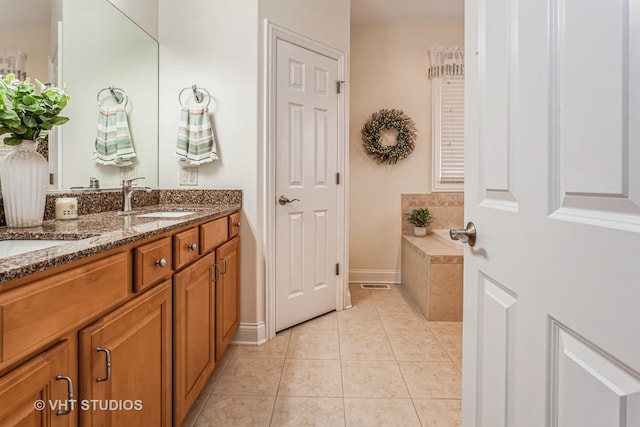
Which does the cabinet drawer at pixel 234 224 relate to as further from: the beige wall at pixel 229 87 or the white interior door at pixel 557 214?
the white interior door at pixel 557 214

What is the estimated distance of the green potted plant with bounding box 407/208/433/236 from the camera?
3.65m

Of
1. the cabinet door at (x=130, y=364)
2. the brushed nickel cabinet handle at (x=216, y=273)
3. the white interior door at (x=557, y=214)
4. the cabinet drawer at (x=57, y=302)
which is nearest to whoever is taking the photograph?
the white interior door at (x=557, y=214)

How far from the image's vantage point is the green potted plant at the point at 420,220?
365cm

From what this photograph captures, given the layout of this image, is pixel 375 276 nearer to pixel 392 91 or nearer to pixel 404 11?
pixel 392 91

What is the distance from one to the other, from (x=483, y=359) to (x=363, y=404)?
966 mm

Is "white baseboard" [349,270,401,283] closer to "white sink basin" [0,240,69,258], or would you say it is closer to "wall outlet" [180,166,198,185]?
"wall outlet" [180,166,198,185]

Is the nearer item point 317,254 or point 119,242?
point 119,242

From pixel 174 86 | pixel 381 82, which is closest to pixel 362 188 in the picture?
pixel 381 82

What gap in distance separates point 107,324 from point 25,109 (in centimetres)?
80

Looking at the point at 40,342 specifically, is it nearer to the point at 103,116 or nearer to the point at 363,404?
the point at 363,404

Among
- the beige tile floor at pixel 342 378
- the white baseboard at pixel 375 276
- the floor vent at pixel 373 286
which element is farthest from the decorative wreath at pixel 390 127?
the beige tile floor at pixel 342 378

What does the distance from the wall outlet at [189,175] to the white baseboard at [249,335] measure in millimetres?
1001

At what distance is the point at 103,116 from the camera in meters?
1.91

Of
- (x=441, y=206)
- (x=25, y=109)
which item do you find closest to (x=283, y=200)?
(x=25, y=109)
